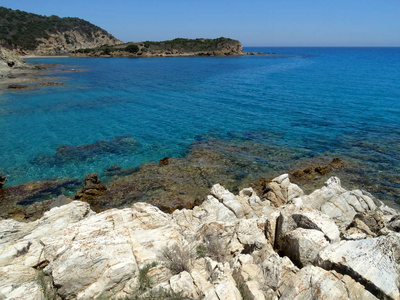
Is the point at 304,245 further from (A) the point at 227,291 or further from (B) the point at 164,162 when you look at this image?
(B) the point at 164,162

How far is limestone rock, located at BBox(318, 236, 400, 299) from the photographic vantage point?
6902mm

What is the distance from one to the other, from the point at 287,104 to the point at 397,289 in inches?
1626

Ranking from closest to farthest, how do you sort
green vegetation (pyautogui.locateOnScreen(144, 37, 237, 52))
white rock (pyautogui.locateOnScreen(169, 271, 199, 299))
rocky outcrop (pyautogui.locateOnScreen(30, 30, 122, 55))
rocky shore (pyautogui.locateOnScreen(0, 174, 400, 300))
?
1. rocky shore (pyautogui.locateOnScreen(0, 174, 400, 300))
2. white rock (pyautogui.locateOnScreen(169, 271, 199, 299))
3. rocky outcrop (pyautogui.locateOnScreen(30, 30, 122, 55))
4. green vegetation (pyautogui.locateOnScreen(144, 37, 237, 52))

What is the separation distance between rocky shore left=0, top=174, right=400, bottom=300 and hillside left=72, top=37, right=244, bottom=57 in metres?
167

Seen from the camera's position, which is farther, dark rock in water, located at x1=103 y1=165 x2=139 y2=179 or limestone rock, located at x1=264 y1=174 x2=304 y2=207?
dark rock in water, located at x1=103 y1=165 x2=139 y2=179

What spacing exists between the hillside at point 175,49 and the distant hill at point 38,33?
19156 millimetres

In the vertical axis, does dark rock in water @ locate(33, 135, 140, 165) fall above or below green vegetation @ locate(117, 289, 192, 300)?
below

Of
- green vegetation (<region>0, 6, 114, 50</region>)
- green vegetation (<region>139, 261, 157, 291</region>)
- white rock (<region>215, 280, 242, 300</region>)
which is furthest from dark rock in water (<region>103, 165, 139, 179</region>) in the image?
green vegetation (<region>0, 6, 114, 50</region>)

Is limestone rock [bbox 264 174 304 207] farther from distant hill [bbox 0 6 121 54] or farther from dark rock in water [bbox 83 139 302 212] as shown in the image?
distant hill [bbox 0 6 121 54]

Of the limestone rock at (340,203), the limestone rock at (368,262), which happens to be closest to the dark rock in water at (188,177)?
the limestone rock at (340,203)

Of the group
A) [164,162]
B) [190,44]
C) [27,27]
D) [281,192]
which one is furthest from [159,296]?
[27,27]

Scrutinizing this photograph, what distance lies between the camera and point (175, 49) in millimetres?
174375

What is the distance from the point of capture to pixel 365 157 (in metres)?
24.7

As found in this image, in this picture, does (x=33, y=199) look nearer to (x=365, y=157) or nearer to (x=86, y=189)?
(x=86, y=189)
